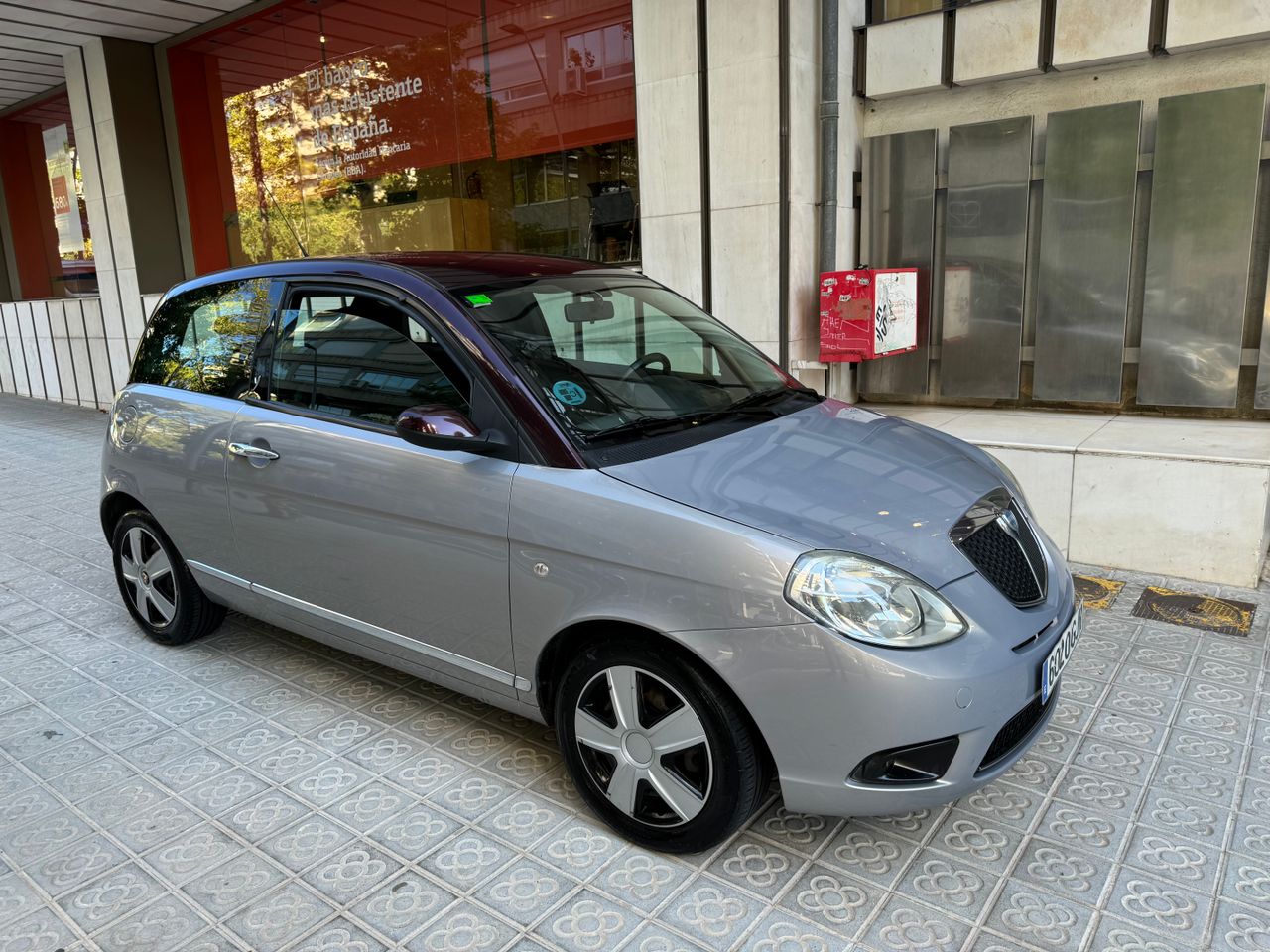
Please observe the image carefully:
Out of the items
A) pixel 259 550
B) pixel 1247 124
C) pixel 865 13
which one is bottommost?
pixel 259 550

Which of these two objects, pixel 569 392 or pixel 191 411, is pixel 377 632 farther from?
pixel 191 411

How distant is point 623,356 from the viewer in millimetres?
3262

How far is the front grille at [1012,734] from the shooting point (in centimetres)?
242

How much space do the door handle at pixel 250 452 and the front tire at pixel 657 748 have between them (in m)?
1.55

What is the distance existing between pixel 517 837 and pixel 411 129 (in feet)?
26.4

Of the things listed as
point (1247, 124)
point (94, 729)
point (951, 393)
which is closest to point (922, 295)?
point (951, 393)

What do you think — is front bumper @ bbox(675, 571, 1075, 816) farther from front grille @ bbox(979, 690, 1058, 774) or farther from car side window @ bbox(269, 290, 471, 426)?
car side window @ bbox(269, 290, 471, 426)

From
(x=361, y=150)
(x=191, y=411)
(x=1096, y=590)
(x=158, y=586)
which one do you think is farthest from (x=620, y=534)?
(x=361, y=150)

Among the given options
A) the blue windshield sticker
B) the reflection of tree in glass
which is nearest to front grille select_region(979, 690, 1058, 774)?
the blue windshield sticker

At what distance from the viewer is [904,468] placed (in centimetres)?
286

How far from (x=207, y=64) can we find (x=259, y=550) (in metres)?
10.3

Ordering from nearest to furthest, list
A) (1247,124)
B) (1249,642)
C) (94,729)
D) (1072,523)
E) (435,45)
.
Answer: (94,729), (1249,642), (1072,523), (1247,124), (435,45)

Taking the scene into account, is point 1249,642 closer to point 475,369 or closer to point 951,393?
point 951,393

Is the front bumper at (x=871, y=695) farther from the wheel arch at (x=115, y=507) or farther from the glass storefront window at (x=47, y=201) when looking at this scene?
the glass storefront window at (x=47, y=201)
